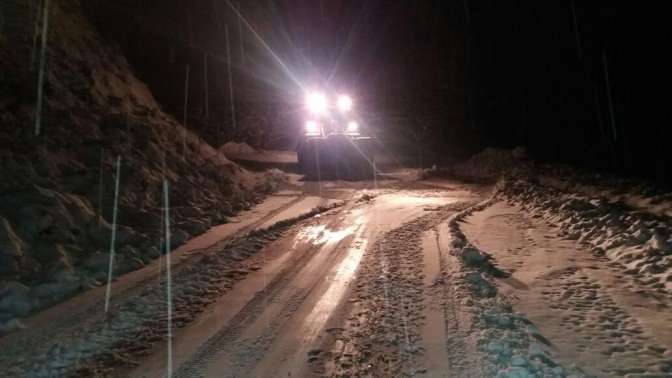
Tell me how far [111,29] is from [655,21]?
950 inches

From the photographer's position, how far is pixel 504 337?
4.79 meters

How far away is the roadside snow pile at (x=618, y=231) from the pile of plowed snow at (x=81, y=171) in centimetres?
699

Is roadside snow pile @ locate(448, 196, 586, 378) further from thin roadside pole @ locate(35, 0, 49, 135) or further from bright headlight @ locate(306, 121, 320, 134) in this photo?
bright headlight @ locate(306, 121, 320, 134)

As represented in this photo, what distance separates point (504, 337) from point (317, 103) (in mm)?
19914

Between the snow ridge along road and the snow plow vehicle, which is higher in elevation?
the snow plow vehicle

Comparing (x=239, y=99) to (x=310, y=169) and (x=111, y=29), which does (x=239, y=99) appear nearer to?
(x=111, y=29)

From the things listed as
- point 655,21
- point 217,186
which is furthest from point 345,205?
point 655,21

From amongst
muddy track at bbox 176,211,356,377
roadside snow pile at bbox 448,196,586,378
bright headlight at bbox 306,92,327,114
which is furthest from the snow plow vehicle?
roadside snow pile at bbox 448,196,586,378

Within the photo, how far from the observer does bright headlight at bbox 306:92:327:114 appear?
23578 millimetres

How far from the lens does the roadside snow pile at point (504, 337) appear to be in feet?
13.6

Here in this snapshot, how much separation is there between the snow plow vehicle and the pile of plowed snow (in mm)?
4108

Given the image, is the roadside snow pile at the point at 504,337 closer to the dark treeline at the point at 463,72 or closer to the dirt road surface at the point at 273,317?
the dirt road surface at the point at 273,317

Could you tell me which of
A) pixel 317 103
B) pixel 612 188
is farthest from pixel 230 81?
pixel 612 188

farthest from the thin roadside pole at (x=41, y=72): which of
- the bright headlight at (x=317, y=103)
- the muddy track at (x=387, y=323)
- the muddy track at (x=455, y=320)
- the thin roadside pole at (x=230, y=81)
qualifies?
Answer: the thin roadside pole at (x=230, y=81)
